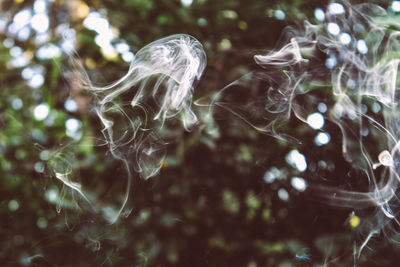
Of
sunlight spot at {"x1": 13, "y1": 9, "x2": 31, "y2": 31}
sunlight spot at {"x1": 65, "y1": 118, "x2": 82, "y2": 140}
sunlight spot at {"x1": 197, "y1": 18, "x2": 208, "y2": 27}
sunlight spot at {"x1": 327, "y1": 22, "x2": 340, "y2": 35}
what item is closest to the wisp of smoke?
sunlight spot at {"x1": 327, "y1": 22, "x2": 340, "y2": 35}

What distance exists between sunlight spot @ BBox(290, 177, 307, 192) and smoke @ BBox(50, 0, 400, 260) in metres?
0.02

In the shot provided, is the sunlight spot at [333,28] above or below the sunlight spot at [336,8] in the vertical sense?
below

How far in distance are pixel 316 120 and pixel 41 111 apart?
706 millimetres

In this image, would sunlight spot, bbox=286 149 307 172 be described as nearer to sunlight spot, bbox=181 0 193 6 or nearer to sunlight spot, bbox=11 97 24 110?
sunlight spot, bbox=181 0 193 6

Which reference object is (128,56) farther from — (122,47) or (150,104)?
(150,104)

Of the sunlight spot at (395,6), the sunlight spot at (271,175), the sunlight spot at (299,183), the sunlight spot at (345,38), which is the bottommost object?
the sunlight spot at (299,183)

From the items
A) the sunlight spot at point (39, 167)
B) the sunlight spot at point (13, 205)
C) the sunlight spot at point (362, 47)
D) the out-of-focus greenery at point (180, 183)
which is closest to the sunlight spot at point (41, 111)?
the out-of-focus greenery at point (180, 183)

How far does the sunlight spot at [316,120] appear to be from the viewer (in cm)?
80

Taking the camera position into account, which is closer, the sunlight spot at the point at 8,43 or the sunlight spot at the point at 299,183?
the sunlight spot at the point at 299,183

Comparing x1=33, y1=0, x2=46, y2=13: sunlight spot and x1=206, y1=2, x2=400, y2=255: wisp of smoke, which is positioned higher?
x1=33, y1=0, x2=46, y2=13: sunlight spot

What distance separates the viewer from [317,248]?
776 millimetres

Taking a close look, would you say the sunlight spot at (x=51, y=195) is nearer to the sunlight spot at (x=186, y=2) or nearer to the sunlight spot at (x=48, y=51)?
the sunlight spot at (x=48, y=51)

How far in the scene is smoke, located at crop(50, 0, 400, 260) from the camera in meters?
0.75

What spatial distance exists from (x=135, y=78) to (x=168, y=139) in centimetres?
17
